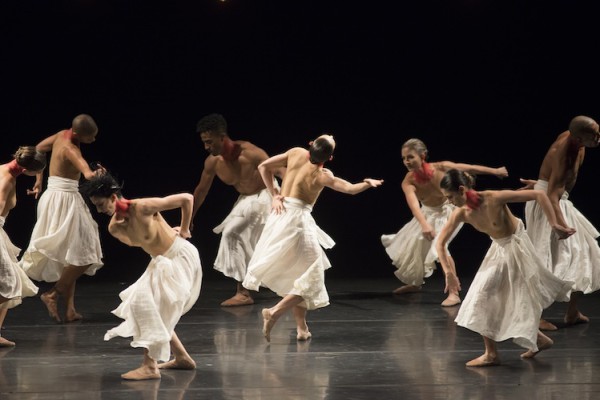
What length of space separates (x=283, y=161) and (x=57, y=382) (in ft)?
6.54

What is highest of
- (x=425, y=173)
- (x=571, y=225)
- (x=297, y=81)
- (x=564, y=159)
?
(x=297, y=81)

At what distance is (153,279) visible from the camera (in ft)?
15.5

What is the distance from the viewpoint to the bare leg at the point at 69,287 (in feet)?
20.1

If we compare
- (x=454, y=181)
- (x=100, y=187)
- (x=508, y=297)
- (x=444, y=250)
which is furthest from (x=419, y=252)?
(x=100, y=187)

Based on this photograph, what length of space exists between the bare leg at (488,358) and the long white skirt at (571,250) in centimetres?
123

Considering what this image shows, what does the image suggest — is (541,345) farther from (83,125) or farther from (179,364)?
(83,125)

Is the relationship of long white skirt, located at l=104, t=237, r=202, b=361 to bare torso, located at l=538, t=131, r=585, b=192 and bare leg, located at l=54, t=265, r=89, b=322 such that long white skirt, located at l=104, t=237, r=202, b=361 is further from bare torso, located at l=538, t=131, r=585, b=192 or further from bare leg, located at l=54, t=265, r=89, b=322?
bare torso, located at l=538, t=131, r=585, b=192

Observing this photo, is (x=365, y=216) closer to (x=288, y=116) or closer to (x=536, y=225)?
(x=288, y=116)

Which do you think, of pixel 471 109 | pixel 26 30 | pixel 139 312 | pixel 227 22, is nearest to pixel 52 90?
pixel 26 30

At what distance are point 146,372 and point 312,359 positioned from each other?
2.87 feet

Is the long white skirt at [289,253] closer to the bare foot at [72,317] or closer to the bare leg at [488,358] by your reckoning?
the bare leg at [488,358]

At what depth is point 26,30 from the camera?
26.7 ft

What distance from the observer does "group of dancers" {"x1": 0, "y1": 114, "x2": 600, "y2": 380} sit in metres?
4.73

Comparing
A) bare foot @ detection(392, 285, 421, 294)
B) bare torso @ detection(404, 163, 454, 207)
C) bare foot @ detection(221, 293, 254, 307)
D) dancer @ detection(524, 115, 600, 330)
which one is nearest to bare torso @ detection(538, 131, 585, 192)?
dancer @ detection(524, 115, 600, 330)
